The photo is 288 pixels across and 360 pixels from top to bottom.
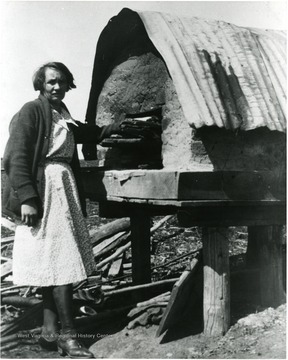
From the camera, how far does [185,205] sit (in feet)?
11.4

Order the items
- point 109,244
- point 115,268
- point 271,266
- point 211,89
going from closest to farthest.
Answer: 1. point 211,89
2. point 271,266
3. point 115,268
4. point 109,244

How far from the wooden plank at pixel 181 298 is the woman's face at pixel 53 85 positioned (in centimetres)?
192

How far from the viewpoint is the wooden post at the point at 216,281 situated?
383 cm

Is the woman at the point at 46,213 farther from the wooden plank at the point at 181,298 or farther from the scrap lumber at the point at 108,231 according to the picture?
the scrap lumber at the point at 108,231

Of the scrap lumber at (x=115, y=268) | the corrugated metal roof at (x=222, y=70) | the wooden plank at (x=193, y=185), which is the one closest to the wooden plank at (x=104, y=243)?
the scrap lumber at (x=115, y=268)

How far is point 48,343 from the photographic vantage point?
3.67 m

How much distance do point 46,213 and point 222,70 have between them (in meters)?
1.92

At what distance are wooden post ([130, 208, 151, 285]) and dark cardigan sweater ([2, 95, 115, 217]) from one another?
1825 millimetres

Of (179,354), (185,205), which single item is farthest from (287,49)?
(179,354)

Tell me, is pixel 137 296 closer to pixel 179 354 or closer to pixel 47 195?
pixel 179 354

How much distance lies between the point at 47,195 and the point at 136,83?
1.66 meters

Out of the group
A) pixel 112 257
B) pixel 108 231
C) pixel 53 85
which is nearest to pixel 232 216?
pixel 53 85

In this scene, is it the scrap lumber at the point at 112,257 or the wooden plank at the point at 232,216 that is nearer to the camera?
the wooden plank at the point at 232,216

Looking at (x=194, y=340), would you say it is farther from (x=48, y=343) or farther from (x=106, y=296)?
(x=106, y=296)
